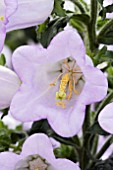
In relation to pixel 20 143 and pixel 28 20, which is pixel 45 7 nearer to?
pixel 28 20

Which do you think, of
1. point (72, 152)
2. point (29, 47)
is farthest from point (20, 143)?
point (29, 47)

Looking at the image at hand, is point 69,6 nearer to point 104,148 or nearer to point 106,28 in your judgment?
point 106,28

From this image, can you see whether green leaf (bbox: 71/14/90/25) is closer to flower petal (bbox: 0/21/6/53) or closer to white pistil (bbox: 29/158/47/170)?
flower petal (bbox: 0/21/6/53)

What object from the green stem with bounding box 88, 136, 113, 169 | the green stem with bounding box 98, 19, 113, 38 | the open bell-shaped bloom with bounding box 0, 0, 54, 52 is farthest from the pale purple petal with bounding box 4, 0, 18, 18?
the green stem with bounding box 88, 136, 113, 169

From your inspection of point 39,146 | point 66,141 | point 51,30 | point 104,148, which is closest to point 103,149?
point 104,148

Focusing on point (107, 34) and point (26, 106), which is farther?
point (107, 34)

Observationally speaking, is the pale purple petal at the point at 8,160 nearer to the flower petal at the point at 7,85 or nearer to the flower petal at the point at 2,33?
the flower petal at the point at 7,85
